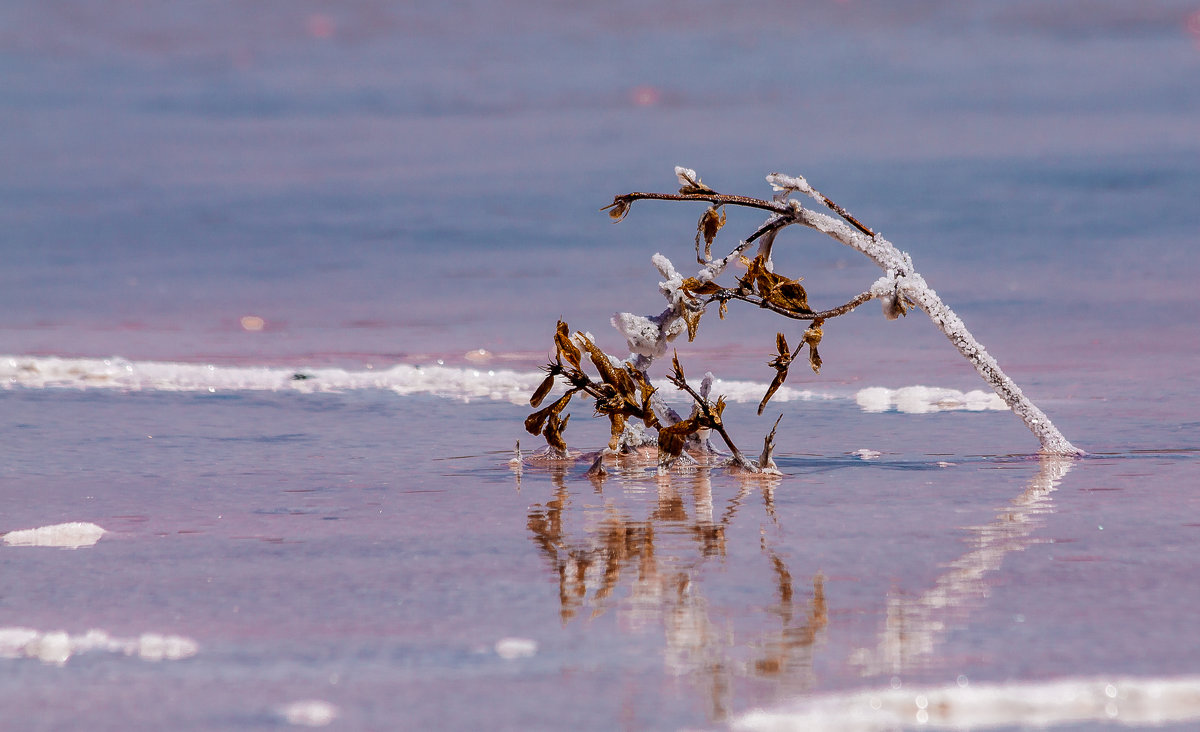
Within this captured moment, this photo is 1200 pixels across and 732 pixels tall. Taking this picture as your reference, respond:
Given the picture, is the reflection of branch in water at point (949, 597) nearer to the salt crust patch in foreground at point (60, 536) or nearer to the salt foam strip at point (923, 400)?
the salt crust patch in foreground at point (60, 536)

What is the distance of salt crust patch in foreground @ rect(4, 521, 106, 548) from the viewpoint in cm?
368

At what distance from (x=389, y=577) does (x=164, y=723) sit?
1.14m

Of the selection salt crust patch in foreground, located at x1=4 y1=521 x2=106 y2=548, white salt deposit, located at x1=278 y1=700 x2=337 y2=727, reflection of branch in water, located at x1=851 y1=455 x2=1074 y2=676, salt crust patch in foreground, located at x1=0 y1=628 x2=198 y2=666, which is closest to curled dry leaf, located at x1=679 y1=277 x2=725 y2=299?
reflection of branch in water, located at x1=851 y1=455 x2=1074 y2=676

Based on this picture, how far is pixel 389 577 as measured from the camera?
3088 millimetres

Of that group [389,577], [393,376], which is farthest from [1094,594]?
[393,376]

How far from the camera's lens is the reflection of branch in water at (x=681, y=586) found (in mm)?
2189

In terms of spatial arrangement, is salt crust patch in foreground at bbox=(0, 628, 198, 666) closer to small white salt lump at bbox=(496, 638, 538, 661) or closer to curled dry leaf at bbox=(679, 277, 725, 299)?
small white salt lump at bbox=(496, 638, 538, 661)

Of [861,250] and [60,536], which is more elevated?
[861,250]

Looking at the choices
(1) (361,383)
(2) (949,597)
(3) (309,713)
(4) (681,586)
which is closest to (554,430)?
(4) (681,586)

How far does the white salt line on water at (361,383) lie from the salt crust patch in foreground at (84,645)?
707 cm

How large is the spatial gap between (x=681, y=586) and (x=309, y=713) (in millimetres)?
1149

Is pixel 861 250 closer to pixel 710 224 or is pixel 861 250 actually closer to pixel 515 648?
pixel 710 224

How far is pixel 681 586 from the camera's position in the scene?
287 centimetres

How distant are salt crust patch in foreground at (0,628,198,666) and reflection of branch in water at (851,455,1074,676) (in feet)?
4.78
